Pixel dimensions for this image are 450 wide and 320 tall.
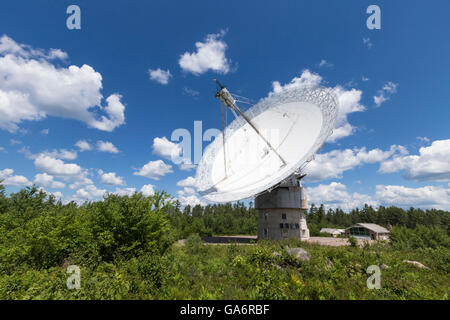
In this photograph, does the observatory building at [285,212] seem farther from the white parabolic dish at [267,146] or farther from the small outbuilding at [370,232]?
the small outbuilding at [370,232]

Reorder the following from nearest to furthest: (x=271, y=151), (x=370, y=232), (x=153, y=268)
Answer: (x=153, y=268) → (x=271, y=151) → (x=370, y=232)

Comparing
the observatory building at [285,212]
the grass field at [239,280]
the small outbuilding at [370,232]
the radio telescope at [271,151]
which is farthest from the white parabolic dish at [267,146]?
the small outbuilding at [370,232]

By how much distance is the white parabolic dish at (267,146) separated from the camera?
963 inches

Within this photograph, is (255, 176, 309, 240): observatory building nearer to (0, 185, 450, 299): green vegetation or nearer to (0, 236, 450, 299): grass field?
(0, 185, 450, 299): green vegetation

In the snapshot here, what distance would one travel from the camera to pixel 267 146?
3169 cm

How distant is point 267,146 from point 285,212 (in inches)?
441

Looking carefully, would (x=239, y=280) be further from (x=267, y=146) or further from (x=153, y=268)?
(x=267, y=146)

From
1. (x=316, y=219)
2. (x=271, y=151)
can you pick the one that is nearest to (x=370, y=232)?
(x=316, y=219)

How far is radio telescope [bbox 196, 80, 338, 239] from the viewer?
84.8 feet

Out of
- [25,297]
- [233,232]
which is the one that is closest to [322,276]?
[25,297]

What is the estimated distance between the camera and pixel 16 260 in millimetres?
16594

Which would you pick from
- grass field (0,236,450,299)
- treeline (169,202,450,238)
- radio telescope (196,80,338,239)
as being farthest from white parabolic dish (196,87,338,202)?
treeline (169,202,450,238)
